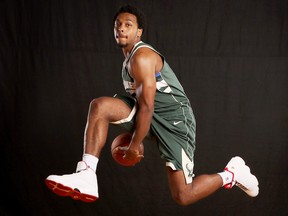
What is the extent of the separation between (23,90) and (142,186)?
1353 mm

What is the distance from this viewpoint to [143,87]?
2.70 meters

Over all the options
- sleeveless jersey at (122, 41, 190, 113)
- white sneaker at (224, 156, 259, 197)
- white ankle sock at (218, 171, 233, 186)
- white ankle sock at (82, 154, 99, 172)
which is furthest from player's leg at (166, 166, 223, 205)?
white ankle sock at (82, 154, 99, 172)

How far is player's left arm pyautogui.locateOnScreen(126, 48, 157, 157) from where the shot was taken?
270 cm

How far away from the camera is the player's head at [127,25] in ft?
9.41

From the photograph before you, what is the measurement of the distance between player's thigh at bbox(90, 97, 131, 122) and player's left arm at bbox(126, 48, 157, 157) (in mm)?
81

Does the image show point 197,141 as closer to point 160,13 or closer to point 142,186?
point 142,186

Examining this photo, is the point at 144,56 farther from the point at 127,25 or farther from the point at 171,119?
the point at 171,119

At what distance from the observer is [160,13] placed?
445 centimetres

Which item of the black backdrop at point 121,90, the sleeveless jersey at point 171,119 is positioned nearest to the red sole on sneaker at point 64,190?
the sleeveless jersey at point 171,119

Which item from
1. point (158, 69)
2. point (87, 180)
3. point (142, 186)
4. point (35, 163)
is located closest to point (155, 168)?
point (142, 186)

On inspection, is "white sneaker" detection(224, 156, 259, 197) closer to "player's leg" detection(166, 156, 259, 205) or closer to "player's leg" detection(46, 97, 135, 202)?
"player's leg" detection(166, 156, 259, 205)

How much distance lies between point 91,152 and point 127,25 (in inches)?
30.5

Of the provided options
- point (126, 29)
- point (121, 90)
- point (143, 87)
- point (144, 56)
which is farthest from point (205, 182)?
point (121, 90)

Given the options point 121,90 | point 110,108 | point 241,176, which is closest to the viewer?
point 110,108
